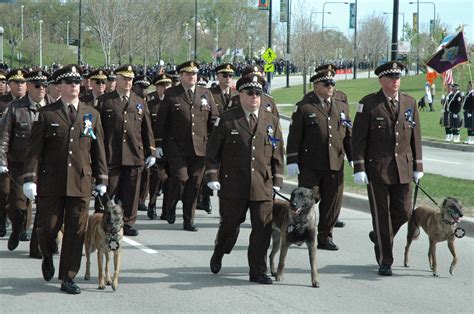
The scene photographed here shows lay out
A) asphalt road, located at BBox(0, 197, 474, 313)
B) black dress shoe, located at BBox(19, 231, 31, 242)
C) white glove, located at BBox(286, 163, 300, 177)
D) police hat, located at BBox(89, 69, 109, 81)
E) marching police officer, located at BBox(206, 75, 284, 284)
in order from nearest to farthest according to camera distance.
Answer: asphalt road, located at BBox(0, 197, 474, 313) < marching police officer, located at BBox(206, 75, 284, 284) < white glove, located at BBox(286, 163, 300, 177) < black dress shoe, located at BBox(19, 231, 31, 242) < police hat, located at BBox(89, 69, 109, 81)

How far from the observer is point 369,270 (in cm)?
966

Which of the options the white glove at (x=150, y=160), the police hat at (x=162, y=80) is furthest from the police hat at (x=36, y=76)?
the police hat at (x=162, y=80)

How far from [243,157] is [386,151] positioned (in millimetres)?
1651

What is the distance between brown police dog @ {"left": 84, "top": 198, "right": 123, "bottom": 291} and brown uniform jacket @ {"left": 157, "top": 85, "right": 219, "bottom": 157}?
3.93 metres

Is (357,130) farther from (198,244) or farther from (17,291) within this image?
(17,291)

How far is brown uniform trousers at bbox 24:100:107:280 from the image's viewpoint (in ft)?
27.6

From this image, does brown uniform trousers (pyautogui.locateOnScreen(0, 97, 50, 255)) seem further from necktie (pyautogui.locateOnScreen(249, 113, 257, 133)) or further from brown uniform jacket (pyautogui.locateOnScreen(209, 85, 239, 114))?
brown uniform jacket (pyautogui.locateOnScreen(209, 85, 239, 114))

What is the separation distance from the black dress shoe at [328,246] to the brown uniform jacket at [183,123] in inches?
102

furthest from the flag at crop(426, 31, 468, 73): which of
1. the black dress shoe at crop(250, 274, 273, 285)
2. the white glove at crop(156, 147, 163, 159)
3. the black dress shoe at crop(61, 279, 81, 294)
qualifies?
the black dress shoe at crop(61, 279, 81, 294)

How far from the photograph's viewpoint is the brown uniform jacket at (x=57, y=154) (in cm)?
841

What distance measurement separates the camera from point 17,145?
1118cm

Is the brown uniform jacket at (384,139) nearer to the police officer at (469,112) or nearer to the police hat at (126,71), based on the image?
the police hat at (126,71)

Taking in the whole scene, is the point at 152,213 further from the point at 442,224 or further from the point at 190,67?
the point at 442,224

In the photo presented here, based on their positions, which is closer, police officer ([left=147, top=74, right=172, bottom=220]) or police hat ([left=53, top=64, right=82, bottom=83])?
police hat ([left=53, top=64, right=82, bottom=83])
